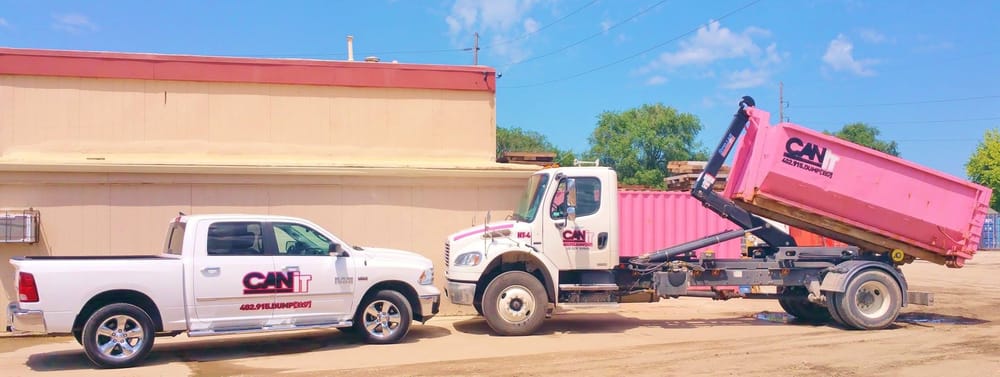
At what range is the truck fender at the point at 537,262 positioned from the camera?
11.8m

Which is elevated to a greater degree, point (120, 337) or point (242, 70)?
point (242, 70)

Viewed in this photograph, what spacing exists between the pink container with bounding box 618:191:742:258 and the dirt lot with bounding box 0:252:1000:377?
248 centimetres

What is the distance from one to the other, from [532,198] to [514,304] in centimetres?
173

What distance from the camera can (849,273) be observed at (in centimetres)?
1225

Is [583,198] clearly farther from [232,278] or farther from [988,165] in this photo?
[988,165]

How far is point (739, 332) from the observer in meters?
12.1

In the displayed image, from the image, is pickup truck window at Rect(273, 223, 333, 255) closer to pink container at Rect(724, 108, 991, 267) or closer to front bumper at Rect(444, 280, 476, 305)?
front bumper at Rect(444, 280, 476, 305)

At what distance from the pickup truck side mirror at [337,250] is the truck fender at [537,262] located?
212 cm

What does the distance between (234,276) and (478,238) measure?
11.8 ft

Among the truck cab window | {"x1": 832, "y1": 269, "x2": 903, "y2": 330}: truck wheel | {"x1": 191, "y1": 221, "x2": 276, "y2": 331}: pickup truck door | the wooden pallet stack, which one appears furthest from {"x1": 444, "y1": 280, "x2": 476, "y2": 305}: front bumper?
the wooden pallet stack

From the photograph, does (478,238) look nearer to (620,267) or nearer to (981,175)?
(620,267)

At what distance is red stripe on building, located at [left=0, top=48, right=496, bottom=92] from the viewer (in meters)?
13.3

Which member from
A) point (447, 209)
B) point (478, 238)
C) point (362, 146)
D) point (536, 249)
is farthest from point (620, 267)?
point (362, 146)

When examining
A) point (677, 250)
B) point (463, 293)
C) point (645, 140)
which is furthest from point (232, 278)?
point (645, 140)
